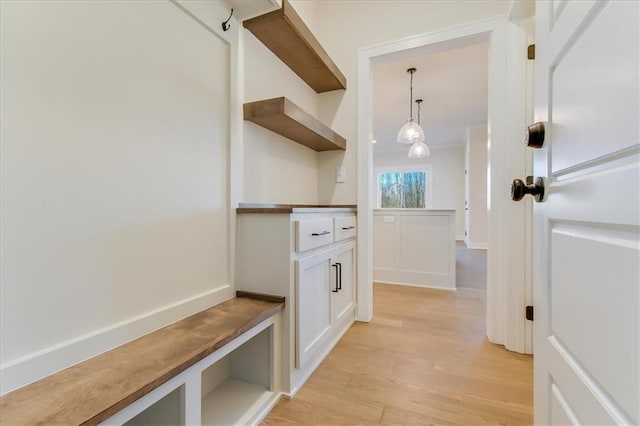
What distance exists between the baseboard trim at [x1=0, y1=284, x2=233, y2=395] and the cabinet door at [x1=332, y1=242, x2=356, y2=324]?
2.91 feet

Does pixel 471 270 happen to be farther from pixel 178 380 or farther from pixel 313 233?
pixel 178 380

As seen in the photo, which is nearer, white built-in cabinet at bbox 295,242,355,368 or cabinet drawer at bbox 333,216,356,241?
white built-in cabinet at bbox 295,242,355,368

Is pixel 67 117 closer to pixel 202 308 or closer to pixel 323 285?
pixel 202 308

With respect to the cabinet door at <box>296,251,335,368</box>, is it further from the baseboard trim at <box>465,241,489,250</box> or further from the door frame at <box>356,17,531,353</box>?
the baseboard trim at <box>465,241,489,250</box>

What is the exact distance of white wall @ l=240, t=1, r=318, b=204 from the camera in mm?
1604

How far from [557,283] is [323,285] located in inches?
45.9

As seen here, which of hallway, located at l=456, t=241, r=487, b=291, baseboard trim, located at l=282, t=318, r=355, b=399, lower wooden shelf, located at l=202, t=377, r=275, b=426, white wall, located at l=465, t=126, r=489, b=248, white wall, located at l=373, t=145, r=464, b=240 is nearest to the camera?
lower wooden shelf, located at l=202, t=377, r=275, b=426

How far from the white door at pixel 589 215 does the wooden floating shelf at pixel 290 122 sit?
110cm

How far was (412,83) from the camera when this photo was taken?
142 inches

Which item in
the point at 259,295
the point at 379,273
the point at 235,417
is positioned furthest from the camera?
the point at 379,273

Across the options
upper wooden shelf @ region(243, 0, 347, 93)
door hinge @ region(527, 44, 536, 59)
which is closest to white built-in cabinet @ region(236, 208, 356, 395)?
upper wooden shelf @ region(243, 0, 347, 93)

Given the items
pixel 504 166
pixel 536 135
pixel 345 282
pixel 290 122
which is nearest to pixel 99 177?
pixel 290 122

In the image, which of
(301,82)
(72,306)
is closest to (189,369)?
(72,306)

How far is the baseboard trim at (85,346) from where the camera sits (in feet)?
2.28
